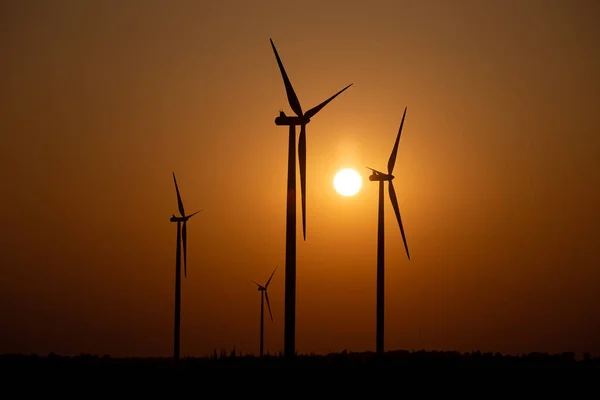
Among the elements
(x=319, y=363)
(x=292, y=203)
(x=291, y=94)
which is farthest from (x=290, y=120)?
(x=319, y=363)

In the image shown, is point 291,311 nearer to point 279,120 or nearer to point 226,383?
point 226,383

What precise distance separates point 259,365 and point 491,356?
2878 cm

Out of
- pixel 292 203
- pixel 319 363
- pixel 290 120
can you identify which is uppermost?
pixel 290 120

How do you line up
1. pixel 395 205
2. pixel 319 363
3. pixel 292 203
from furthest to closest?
pixel 395 205, pixel 319 363, pixel 292 203

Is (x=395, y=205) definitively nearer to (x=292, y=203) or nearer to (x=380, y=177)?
(x=380, y=177)

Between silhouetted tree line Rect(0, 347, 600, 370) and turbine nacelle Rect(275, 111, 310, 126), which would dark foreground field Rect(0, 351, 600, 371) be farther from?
turbine nacelle Rect(275, 111, 310, 126)

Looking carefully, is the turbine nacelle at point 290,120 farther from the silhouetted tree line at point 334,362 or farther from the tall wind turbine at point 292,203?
the silhouetted tree line at point 334,362

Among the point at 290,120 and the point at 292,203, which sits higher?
→ the point at 290,120

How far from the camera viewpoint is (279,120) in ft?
224

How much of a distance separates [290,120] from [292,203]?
23.2 ft

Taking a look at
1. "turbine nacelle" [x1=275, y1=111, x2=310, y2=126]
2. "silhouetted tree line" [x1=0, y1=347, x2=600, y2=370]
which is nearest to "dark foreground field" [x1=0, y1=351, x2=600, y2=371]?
"silhouetted tree line" [x1=0, y1=347, x2=600, y2=370]

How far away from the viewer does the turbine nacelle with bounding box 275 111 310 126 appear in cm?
6800

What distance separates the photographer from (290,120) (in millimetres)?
68250

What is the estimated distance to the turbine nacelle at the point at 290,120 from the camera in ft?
223
